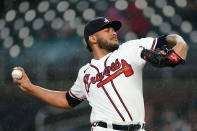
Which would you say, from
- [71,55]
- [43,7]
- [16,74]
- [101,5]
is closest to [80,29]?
[101,5]

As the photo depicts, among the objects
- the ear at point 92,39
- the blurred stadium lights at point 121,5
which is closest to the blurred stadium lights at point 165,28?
the blurred stadium lights at point 121,5

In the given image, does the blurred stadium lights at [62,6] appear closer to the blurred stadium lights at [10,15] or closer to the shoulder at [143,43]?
the blurred stadium lights at [10,15]

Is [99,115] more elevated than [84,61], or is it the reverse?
[99,115]

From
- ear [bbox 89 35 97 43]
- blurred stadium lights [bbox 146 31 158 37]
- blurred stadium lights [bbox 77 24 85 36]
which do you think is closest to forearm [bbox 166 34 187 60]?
ear [bbox 89 35 97 43]

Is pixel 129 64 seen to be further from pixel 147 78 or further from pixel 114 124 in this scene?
pixel 147 78

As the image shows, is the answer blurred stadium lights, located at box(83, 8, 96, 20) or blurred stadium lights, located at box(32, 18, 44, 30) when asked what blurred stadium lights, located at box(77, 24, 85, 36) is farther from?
blurred stadium lights, located at box(32, 18, 44, 30)

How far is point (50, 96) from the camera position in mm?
2434

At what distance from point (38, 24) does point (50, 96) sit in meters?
2.41

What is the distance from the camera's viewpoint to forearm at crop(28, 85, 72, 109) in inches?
95.2

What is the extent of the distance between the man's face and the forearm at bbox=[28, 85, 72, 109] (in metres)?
0.50

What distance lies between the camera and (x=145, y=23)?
4586 mm

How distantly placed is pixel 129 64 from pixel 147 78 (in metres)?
1.81

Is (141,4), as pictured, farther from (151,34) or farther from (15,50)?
(15,50)

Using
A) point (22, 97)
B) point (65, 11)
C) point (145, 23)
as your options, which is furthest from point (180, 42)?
point (65, 11)
